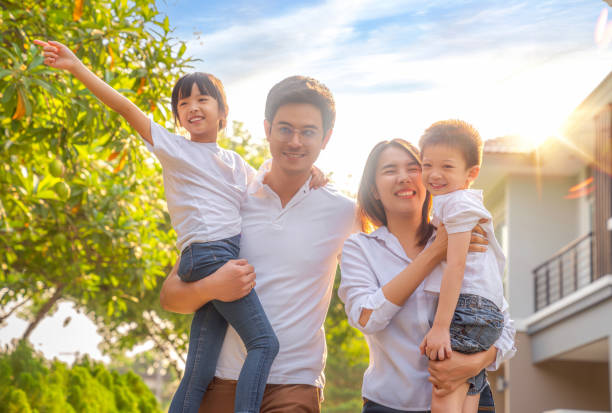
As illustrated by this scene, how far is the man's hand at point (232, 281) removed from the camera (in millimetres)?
3064

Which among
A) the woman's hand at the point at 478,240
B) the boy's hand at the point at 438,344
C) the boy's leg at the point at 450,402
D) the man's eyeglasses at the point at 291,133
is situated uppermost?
the man's eyeglasses at the point at 291,133

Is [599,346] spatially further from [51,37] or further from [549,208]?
[51,37]

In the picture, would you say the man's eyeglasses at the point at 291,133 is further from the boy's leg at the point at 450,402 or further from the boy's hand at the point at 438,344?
the boy's leg at the point at 450,402

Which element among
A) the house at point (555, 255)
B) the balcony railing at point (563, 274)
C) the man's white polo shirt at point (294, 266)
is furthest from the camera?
the balcony railing at point (563, 274)

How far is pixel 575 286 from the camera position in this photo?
1359 cm

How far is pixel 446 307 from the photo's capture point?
2.81 meters

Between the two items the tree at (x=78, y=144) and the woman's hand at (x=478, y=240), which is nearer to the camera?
the woman's hand at (x=478, y=240)

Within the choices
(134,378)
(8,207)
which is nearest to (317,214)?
(8,207)

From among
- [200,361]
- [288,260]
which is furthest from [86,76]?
[200,361]

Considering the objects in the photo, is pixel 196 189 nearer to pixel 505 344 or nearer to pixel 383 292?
pixel 383 292

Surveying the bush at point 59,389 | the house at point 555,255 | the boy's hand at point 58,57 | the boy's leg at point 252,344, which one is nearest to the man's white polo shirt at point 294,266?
the boy's leg at point 252,344

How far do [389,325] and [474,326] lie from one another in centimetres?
35

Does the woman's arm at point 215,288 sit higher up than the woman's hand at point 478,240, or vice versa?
the woman's hand at point 478,240

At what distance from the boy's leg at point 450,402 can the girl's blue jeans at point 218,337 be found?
0.67m
